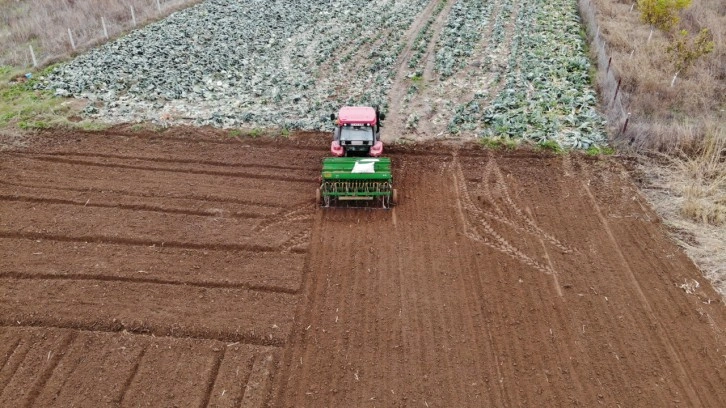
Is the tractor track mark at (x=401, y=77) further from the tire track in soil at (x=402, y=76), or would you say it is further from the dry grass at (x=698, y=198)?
the dry grass at (x=698, y=198)

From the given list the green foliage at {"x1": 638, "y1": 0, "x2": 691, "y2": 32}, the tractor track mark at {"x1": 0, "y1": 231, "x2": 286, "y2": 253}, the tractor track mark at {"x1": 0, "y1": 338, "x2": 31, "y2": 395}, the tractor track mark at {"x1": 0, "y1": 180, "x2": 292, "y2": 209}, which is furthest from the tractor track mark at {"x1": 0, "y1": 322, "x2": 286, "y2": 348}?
the green foliage at {"x1": 638, "y1": 0, "x2": 691, "y2": 32}

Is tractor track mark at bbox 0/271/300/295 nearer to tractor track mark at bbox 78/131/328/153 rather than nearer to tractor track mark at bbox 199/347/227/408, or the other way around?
tractor track mark at bbox 199/347/227/408

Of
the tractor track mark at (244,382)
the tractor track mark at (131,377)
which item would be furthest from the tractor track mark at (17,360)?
the tractor track mark at (244,382)

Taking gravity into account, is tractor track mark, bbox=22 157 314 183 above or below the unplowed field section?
above

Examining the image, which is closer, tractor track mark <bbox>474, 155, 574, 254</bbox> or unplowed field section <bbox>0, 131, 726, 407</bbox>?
unplowed field section <bbox>0, 131, 726, 407</bbox>

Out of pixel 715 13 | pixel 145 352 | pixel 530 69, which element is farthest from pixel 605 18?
pixel 145 352
